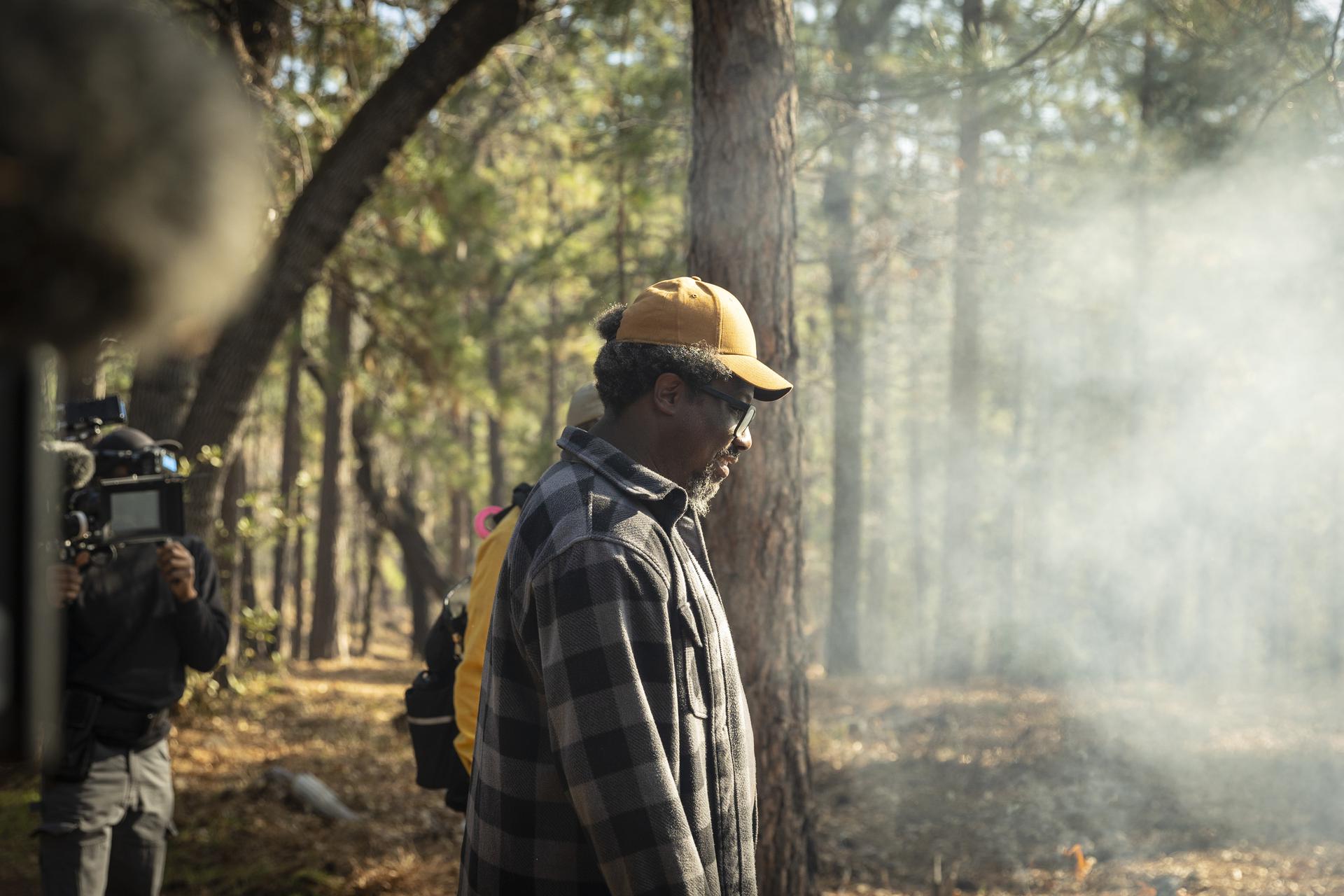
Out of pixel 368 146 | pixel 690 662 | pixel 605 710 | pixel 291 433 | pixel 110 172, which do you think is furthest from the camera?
pixel 291 433

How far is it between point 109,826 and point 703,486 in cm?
311

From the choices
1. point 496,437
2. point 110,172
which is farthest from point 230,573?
point 110,172

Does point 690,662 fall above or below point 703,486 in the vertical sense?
below

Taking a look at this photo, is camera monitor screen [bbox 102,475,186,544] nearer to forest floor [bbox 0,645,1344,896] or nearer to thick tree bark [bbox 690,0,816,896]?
thick tree bark [bbox 690,0,816,896]

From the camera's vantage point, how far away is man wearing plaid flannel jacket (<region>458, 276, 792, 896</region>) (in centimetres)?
203

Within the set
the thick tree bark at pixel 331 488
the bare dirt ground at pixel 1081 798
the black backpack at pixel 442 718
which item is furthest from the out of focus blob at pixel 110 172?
the thick tree bark at pixel 331 488

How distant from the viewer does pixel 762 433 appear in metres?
4.55

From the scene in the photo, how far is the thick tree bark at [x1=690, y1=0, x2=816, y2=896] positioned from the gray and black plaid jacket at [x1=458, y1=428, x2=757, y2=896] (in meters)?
2.11

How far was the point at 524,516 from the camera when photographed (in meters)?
2.33

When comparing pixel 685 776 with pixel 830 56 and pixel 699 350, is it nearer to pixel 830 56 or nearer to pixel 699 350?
pixel 699 350

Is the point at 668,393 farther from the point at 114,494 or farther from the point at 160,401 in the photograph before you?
the point at 160,401

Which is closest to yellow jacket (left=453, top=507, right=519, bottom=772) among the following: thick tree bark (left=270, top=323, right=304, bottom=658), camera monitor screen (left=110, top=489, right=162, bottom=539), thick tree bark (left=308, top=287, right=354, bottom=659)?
camera monitor screen (left=110, top=489, right=162, bottom=539)

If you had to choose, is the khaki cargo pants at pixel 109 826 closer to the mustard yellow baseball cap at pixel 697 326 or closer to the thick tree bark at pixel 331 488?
the mustard yellow baseball cap at pixel 697 326

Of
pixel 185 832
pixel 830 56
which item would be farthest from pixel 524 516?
pixel 830 56
